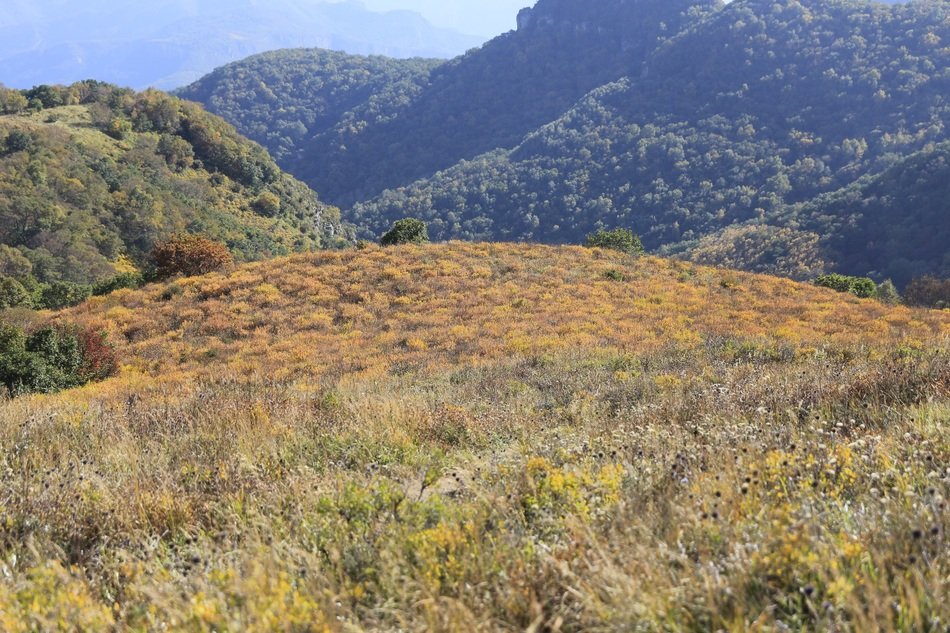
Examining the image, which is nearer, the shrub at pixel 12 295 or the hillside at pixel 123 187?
the shrub at pixel 12 295

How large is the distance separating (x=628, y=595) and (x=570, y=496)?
0.79 meters

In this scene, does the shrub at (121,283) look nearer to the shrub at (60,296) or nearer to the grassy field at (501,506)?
the shrub at (60,296)

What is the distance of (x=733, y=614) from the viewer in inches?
72.6

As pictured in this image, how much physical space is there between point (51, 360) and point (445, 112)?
18601 centimetres

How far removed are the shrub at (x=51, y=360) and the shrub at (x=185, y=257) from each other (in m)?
10.5

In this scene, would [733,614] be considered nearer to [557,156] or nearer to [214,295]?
[214,295]

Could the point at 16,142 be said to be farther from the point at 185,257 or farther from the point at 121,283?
the point at 185,257

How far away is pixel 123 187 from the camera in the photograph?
186ft

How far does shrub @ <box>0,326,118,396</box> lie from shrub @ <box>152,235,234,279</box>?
10514 millimetres

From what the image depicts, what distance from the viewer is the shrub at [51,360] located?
39.1 ft

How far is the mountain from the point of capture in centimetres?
10488

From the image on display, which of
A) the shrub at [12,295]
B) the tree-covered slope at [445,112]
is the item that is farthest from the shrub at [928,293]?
the tree-covered slope at [445,112]

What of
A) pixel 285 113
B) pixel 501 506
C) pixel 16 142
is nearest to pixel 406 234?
pixel 501 506

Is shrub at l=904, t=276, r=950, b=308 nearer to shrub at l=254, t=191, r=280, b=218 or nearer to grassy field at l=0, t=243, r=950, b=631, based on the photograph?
grassy field at l=0, t=243, r=950, b=631
